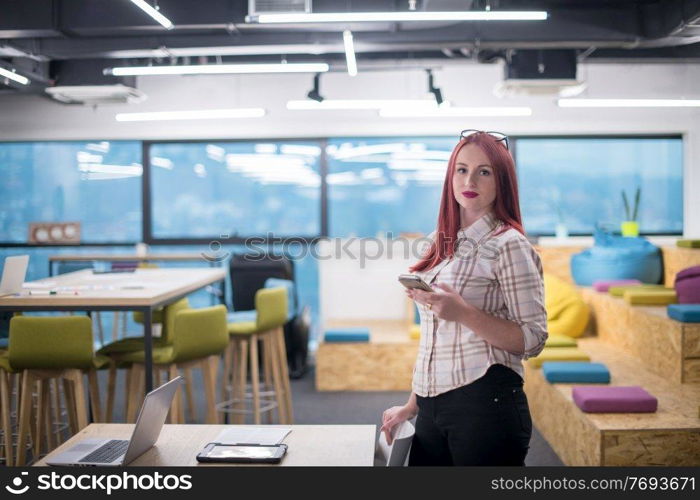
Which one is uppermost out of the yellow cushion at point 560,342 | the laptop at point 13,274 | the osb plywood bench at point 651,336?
the laptop at point 13,274

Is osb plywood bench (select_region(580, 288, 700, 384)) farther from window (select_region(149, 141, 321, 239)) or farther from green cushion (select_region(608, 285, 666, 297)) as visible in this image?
window (select_region(149, 141, 321, 239))

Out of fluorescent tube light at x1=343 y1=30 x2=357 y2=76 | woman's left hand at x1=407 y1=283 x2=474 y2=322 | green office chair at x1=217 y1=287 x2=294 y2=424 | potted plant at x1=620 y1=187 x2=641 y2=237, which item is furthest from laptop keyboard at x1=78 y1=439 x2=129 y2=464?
potted plant at x1=620 y1=187 x2=641 y2=237

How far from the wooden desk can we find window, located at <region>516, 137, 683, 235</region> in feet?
20.2

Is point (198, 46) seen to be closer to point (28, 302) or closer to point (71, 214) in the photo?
point (71, 214)

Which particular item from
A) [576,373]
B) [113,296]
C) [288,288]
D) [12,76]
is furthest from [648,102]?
[12,76]

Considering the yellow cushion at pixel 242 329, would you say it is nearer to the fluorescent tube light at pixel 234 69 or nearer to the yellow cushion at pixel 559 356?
the yellow cushion at pixel 559 356

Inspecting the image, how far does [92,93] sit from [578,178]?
5.01 m

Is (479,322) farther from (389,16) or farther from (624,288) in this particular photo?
(624,288)

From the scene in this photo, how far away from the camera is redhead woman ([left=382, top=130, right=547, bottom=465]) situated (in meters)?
1.78

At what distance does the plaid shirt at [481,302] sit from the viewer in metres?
1.78

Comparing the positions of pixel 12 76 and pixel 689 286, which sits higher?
pixel 12 76

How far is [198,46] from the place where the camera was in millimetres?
6195

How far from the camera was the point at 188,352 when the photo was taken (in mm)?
3766

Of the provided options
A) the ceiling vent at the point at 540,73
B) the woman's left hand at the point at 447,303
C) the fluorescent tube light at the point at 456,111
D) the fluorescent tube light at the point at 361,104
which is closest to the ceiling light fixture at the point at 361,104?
the fluorescent tube light at the point at 361,104
